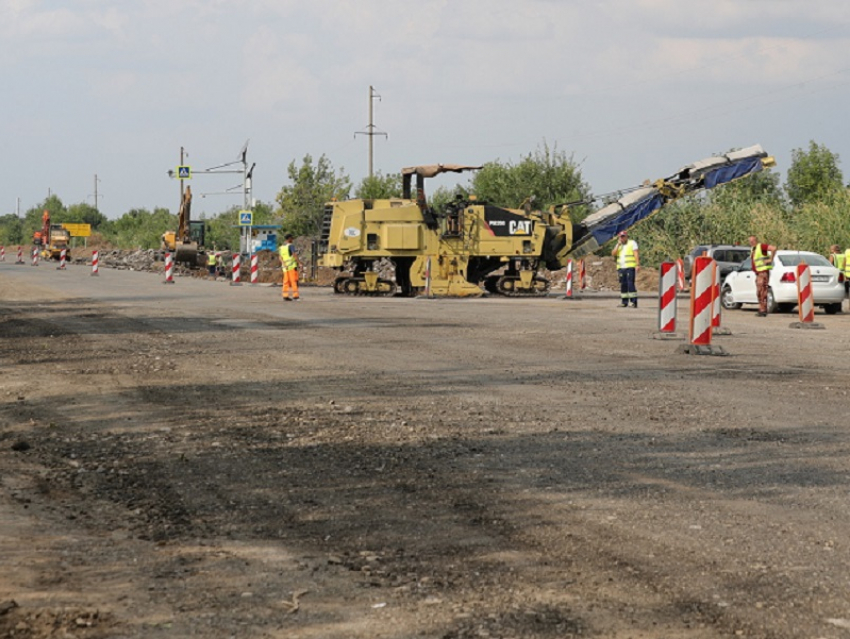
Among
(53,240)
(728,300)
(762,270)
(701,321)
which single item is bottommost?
(728,300)

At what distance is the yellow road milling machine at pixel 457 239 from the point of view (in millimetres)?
35688

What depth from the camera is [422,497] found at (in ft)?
22.9

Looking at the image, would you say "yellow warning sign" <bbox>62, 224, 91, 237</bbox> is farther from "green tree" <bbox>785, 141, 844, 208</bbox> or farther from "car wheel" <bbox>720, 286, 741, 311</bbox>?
"car wheel" <bbox>720, 286, 741, 311</bbox>

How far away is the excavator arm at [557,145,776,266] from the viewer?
36.7 metres

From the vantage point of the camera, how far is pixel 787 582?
5172 mm

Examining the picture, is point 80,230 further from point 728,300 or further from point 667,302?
point 667,302

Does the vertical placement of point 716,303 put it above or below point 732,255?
below

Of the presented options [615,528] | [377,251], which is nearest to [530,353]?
[615,528]

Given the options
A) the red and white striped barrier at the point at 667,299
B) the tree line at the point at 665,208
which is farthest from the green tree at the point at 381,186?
the red and white striped barrier at the point at 667,299

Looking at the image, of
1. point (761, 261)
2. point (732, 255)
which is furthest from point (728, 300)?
point (732, 255)

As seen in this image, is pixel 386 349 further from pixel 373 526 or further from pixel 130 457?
pixel 373 526

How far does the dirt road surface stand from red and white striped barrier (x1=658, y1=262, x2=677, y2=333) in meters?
3.98

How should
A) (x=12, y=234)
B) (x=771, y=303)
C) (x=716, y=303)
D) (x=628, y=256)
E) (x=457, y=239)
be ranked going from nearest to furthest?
1. (x=716, y=303)
2. (x=771, y=303)
3. (x=628, y=256)
4. (x=457, y=239)
5. (x=12, y=234)

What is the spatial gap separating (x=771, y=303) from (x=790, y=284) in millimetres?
689
